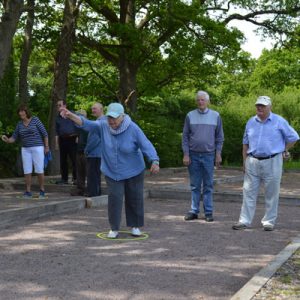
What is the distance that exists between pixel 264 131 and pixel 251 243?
1590mm

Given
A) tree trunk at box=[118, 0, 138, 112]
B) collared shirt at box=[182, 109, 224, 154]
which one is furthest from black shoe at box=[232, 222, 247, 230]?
tree trunk at box=[118, 0, 138, 112]

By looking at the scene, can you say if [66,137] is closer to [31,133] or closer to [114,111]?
[31,133]

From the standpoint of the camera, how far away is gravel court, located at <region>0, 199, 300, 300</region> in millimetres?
4738

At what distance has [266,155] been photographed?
7559 mm

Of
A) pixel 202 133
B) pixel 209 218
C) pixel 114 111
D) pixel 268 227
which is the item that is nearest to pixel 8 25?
pixel 202 133

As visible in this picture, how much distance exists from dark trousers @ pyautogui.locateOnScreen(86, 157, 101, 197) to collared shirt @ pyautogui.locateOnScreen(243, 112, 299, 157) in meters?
3.26

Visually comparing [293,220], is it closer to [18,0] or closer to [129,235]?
[129,235]

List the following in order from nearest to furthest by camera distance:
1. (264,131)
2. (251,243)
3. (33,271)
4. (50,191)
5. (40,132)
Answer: (33,271) < (251,243) < (264,131) < (40,132) < (50,191)

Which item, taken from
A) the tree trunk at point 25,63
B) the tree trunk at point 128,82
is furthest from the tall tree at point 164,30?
the tree trunk at point 25,63

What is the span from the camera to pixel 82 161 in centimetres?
1056

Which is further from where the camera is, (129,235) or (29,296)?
(129,235)

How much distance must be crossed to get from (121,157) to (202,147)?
178cm

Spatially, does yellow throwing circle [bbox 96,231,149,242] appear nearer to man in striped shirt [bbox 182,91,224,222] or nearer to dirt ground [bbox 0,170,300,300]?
dirt ground [bbox 0,170,300,300]

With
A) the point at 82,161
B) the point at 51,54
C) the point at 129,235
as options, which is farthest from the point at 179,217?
the point at 51,54
